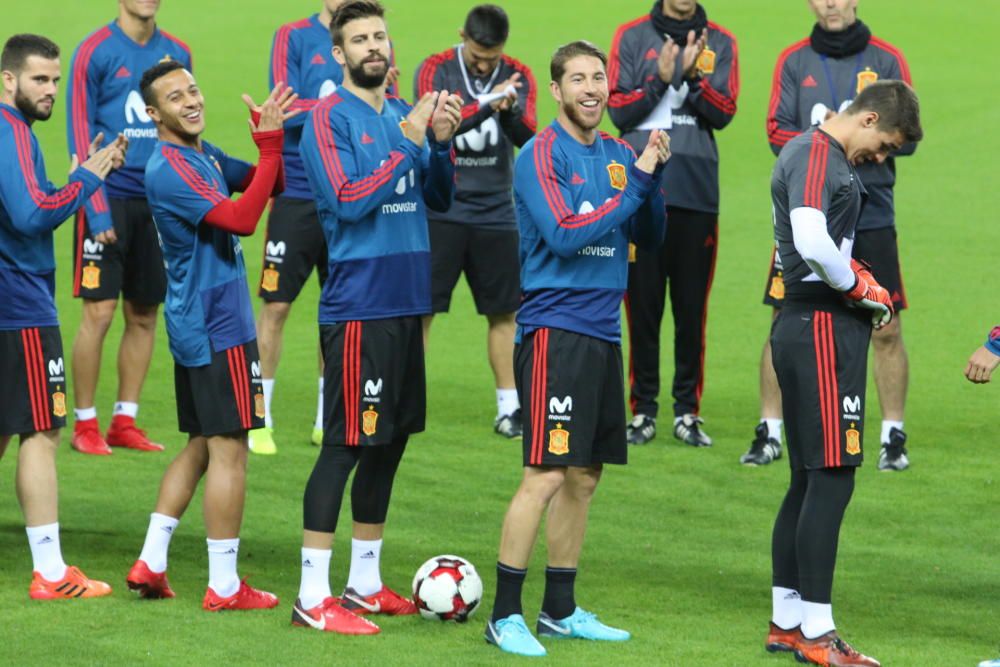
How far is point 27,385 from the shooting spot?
681 centimetres

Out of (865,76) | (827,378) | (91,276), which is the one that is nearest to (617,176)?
(827,378)

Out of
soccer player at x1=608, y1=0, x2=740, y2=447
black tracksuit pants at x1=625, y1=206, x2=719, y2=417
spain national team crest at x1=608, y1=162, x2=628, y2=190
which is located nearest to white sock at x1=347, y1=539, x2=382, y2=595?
spain national team crest at x1=608, y1=162, x2=628, y2=190

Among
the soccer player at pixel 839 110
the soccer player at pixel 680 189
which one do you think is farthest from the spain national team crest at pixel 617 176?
the soccer player at pixel 680 189

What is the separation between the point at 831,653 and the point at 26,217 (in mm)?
3491

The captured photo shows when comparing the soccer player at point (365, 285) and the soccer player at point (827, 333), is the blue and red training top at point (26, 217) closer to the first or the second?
the soccer player at point (365, 285)

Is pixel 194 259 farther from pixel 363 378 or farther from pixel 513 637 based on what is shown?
pixel 513 637

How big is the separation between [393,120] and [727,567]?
8.14 feet

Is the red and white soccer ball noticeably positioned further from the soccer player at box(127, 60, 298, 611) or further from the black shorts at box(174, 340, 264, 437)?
the black shorts at box(174, 340, 264, 437)

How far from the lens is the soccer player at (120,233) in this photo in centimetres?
925

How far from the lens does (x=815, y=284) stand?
605cm

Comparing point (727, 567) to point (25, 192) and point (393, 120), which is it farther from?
point (25, 192)

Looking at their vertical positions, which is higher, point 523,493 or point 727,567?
point 523,493

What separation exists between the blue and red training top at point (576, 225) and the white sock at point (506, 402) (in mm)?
3691

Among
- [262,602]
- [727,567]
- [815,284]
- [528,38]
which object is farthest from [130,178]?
[528,38]
